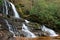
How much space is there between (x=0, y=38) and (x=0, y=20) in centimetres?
540

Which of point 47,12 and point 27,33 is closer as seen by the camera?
point 27,33

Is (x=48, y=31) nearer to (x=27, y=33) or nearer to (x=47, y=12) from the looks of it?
(x=27, y=33)

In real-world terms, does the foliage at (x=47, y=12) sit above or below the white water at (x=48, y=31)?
above

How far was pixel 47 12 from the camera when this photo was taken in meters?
27.3

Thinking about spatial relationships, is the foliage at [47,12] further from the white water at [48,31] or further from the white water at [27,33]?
the white water at [27,33]

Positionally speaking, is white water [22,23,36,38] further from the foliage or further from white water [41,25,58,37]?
the foliage

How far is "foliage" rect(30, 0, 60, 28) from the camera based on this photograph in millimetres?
26578

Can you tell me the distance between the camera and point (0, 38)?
643 inches

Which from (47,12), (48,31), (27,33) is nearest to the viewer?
(27,33)

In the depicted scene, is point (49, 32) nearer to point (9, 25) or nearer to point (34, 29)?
point (34, 29)

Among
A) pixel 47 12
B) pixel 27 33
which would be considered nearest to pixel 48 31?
pixel 27 33

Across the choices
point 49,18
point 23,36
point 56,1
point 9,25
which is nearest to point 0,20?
point 9,25

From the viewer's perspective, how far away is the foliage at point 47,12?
87.2 ft

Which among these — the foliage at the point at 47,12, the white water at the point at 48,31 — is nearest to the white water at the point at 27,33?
the white water at the point at 48,31
